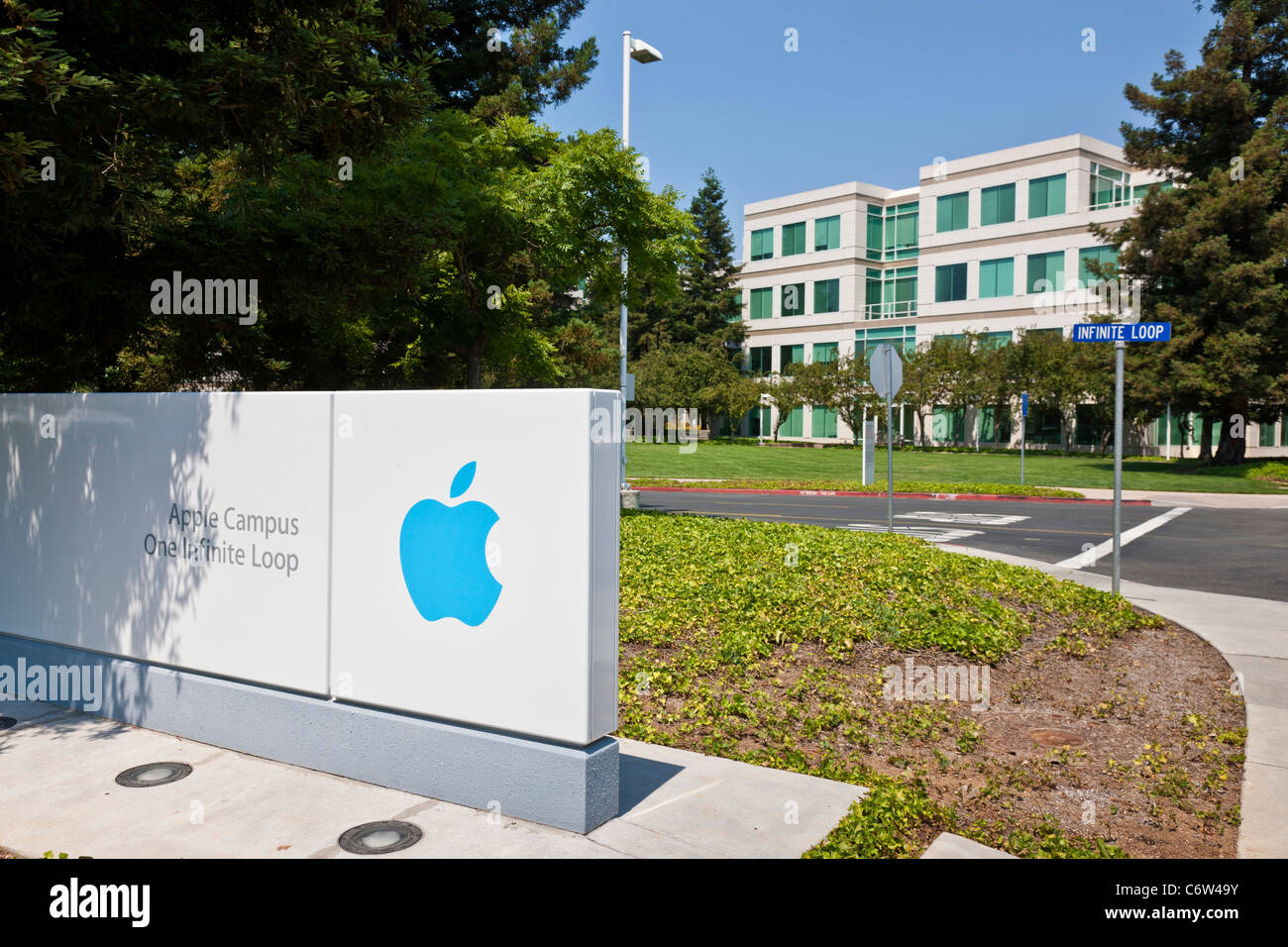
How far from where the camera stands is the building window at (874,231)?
60.2 m

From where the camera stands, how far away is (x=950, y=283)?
55906 mm

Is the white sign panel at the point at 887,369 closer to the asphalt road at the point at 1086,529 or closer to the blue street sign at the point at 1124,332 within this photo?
the asphalt road at the point at 1086,529

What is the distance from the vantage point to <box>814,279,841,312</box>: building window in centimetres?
6066

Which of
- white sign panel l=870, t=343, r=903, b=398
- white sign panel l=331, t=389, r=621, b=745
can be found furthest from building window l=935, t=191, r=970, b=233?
white sign panel l=331, t=389, r=621, b=745

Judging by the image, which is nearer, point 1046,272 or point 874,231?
point 1046,272

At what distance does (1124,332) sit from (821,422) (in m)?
51.6

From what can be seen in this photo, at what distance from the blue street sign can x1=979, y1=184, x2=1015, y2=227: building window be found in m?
47.3

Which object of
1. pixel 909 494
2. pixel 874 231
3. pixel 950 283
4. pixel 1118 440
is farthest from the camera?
pixel 874 231

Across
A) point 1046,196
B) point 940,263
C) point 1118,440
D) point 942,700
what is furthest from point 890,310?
point 942,700

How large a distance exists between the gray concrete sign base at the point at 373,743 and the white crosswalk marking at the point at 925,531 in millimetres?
12189

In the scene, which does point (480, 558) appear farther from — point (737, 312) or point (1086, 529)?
point (737, 312)

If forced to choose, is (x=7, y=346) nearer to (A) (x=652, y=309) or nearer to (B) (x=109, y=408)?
(B) (x=109, y=408)

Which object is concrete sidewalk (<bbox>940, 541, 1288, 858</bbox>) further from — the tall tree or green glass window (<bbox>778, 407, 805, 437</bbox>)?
green glass window (<bbox>778, 407, 805, 437</bbox>)
